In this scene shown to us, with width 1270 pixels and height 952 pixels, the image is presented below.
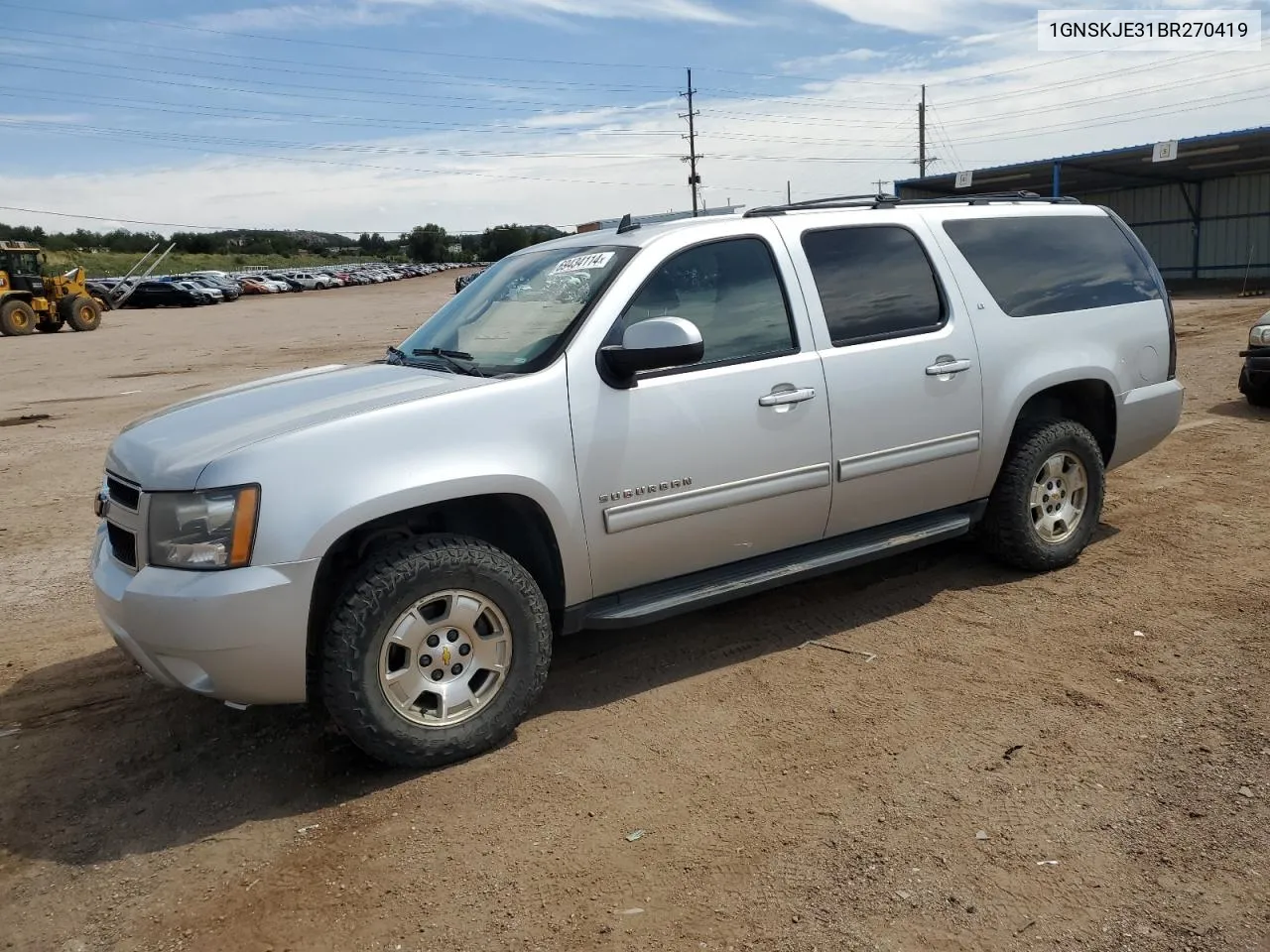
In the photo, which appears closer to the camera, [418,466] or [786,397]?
[418,466]

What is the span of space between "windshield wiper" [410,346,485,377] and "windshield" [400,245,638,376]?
0.01 m

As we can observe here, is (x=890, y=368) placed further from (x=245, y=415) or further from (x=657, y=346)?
(x=245, y=415)

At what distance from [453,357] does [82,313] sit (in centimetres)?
3520

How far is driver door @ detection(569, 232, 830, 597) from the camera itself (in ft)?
12.8

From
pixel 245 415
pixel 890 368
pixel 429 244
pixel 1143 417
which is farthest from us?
pixel 429 244

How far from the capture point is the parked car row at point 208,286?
52.3m

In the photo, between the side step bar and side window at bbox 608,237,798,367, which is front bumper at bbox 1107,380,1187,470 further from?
side window at bbox 608,237,798,367

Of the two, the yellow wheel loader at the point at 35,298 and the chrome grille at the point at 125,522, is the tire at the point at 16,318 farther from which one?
the chrome grille at the point at 125,522

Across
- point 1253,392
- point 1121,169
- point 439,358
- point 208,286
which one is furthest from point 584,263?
point 208,286

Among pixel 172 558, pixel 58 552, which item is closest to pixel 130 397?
pixel 58 552

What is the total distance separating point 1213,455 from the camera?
25.1ft

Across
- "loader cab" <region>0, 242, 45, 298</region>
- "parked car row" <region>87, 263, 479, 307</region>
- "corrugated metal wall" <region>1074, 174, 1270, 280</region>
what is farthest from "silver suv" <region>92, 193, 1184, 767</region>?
"parked car row" <region>87, 263, 479, 307</region>

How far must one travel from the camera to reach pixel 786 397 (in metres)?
4.27

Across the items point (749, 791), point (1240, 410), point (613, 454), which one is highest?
point (613, 454)
